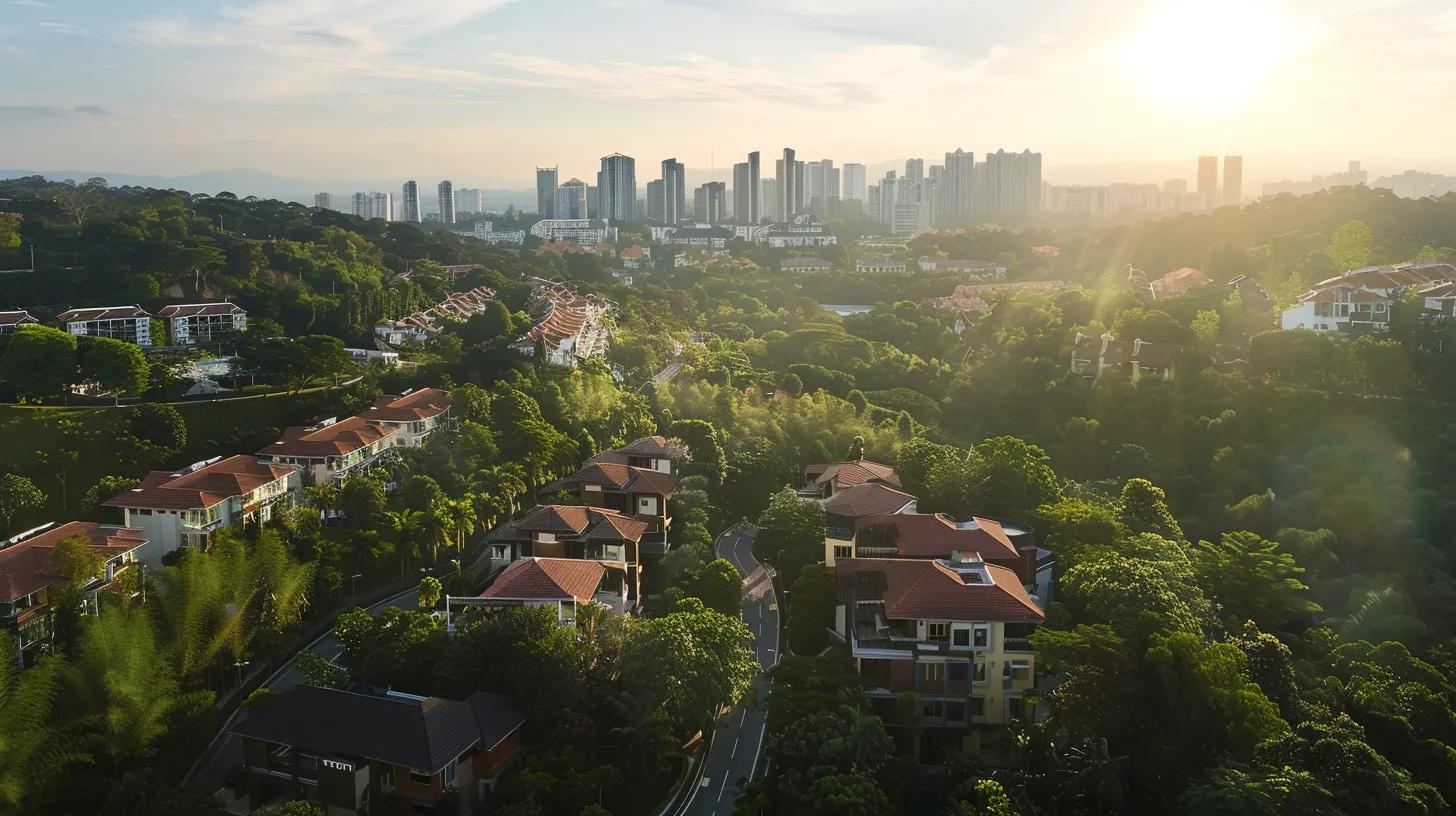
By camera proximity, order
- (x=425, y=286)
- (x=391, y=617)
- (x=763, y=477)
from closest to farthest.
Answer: (x=391, y=617) < (x=763, y=477) < (x=425, y=286)

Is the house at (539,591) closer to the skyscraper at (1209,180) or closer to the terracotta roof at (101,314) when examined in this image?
the terracotta roof at (101,314)

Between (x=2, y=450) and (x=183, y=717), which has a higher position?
(x=2, y=450)

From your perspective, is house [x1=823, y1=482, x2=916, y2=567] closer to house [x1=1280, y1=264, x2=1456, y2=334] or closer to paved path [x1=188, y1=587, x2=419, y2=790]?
paved path [x1=188, y1=587, x2=419, y2=790]

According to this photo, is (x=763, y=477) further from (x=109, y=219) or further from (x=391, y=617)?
(x=109, y=219)

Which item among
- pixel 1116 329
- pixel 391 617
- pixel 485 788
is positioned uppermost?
pixel 1116 329

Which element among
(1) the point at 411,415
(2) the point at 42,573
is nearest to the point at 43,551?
(2) the point at 42,573

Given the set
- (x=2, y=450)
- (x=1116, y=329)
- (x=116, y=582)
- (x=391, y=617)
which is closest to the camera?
(x=391, y=617)

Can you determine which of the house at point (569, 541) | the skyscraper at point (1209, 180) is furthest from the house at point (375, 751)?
the skyscraper at point (1209, 180)

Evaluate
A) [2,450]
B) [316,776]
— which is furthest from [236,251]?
[316,776]
